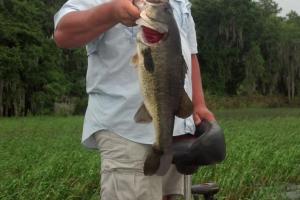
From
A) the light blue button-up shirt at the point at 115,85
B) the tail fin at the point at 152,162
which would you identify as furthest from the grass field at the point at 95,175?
the tail fin at the point at 152,162

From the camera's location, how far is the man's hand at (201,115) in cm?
260

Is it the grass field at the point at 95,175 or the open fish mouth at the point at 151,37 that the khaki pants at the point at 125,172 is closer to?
the open fish mouth at the point at 151,37

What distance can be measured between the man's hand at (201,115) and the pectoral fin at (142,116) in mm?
468

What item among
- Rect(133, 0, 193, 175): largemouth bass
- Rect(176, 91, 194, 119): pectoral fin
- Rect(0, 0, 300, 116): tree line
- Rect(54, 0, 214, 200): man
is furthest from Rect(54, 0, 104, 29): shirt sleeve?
Rect(0, 0, 300, 116): tree line

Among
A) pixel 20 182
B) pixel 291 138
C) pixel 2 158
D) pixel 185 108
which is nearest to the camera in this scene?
pixel 185 108

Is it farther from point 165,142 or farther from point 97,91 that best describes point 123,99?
point 165,142

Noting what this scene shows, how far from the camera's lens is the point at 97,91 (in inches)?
96.6

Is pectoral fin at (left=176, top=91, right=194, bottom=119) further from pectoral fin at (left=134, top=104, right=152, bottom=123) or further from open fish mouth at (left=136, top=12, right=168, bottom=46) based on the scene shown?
open fish mouth at (left=136, top=12, right=168, bottom=46)

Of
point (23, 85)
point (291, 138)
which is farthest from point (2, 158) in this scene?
point (23, 85)

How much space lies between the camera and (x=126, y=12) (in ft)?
6.74

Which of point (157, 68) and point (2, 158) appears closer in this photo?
point (157, 68)

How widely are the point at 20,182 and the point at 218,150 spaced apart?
510cm

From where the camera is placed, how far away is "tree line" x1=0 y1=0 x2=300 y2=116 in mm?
37656

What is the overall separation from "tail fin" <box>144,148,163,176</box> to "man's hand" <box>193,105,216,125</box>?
45 cm
